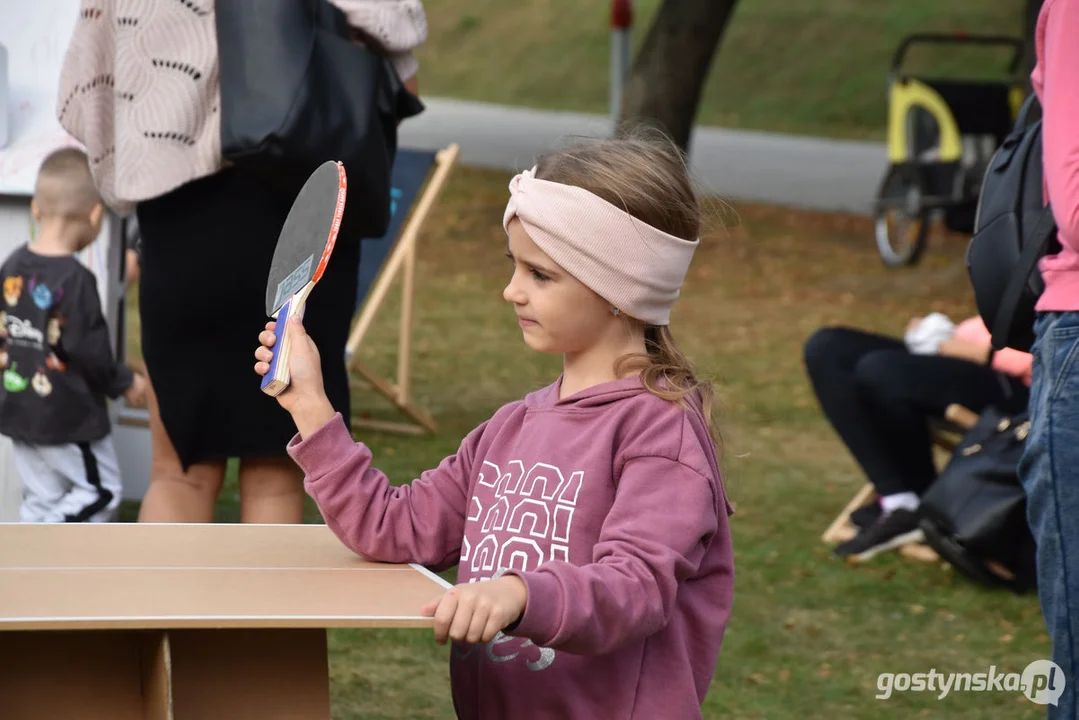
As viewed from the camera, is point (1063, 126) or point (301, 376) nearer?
point (301, 376)

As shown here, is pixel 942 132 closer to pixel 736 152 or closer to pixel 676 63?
pixel 676 63

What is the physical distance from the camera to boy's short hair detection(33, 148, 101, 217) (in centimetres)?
452

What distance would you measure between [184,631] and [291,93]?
4.71 feet

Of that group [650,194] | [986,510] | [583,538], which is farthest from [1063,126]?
[986,510]

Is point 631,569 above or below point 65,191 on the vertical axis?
above

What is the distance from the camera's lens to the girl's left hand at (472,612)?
1808mm

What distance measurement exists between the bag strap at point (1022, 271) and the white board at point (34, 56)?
3.15 meters

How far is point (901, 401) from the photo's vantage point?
5.30 metres

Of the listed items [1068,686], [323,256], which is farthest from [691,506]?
[1068,686]

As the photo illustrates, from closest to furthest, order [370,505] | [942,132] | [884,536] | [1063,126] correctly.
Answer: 1. [370,505]
2. [1063,126]
3. [884,536]
4. [942,132]

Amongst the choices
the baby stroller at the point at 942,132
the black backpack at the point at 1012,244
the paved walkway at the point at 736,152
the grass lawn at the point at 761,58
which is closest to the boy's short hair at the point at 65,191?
the black backpack at the point at 1012,244

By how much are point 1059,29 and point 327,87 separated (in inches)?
57.4

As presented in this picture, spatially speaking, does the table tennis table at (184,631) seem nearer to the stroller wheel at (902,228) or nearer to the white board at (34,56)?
the white board at (34,56)

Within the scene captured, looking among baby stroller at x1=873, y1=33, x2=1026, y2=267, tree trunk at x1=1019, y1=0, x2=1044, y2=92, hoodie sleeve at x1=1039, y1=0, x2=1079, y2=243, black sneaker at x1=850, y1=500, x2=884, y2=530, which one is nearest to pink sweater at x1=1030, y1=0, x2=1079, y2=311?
hoodie sleeve at x1=1039, y1=0, x2=1079, y2=243
